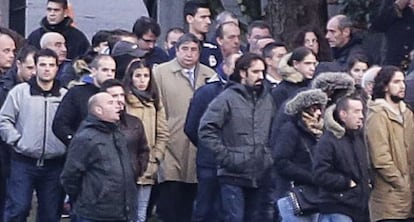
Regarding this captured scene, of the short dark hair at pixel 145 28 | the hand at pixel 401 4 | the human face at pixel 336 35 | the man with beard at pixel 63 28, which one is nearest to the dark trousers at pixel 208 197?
the short dark hair at pixel 145 28

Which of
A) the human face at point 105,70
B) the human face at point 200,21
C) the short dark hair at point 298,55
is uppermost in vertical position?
the human face at point 200,21

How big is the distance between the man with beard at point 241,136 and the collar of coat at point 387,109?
36.1 inches

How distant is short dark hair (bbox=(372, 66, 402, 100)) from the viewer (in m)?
12.9

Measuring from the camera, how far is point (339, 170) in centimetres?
1223

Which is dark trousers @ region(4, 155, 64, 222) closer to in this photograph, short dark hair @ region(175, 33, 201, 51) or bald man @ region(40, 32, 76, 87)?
bald man @ region(40, 32, 76, 87)

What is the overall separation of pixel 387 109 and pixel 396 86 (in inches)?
8.4

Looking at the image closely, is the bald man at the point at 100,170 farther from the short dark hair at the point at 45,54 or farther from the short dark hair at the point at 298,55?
the short dark hair at the point at 298,55

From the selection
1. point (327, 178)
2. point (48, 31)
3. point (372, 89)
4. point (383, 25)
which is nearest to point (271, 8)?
point (383, 25)

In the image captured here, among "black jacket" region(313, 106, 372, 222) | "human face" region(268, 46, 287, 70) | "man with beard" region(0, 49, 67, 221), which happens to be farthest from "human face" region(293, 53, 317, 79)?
"man with beard" region(0, 49, 67, 221)

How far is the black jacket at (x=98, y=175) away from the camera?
12281mm

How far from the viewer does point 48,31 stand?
15930 mm

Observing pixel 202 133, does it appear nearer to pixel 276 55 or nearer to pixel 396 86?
pixel 276 55

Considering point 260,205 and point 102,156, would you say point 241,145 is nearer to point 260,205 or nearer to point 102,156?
point 260,205

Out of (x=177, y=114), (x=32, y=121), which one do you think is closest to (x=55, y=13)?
(x=177, y=114)
